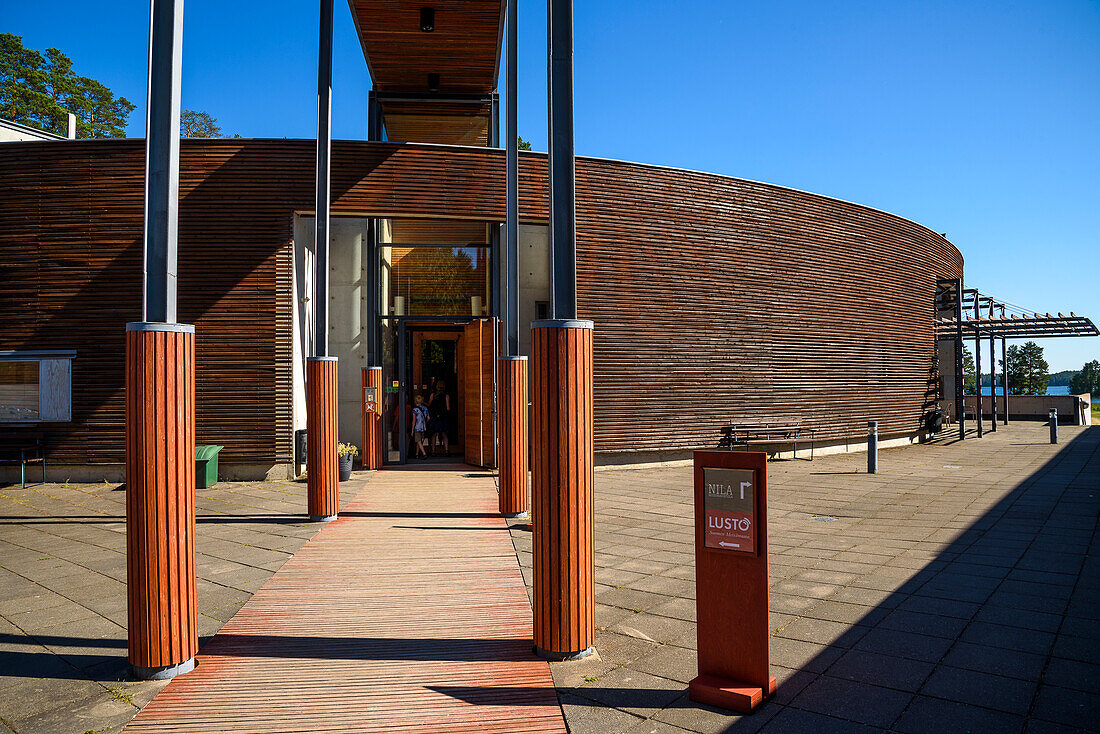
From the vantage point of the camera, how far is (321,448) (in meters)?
8.87

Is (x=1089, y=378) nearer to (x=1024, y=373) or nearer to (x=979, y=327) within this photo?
(x=1024, y=373)

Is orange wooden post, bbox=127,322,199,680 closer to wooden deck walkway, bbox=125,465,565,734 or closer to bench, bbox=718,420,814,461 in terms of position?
wooden deck walkway, bbox=125,465,565,734

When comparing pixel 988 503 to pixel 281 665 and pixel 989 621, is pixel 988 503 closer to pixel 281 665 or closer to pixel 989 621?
pixel 989 621

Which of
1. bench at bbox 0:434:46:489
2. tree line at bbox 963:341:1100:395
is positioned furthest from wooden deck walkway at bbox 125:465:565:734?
tree line at bbox 963:341:1100:395

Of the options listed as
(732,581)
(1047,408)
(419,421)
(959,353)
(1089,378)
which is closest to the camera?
(732,581)

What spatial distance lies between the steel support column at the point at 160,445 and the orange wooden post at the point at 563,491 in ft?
6.97

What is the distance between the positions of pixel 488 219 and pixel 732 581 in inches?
430

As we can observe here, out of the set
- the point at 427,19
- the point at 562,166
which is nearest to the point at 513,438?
the point at 562,166

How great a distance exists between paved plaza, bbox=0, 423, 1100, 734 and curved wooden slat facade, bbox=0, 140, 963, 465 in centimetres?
274

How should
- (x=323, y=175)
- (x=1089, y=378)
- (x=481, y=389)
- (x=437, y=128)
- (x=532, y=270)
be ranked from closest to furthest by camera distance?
(x=323, y=175), (x=481, y=389), (x=532, y=270), (x=437, y=128), (x=1089, y=378)

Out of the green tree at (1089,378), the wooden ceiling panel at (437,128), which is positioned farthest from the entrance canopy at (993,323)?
the green tree at (1089,378)

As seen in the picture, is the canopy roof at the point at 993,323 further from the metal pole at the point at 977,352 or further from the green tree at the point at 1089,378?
the green tree at the point at 1089,378

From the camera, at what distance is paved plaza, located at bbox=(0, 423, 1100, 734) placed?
365 centimetres

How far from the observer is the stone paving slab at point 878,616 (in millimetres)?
3590
